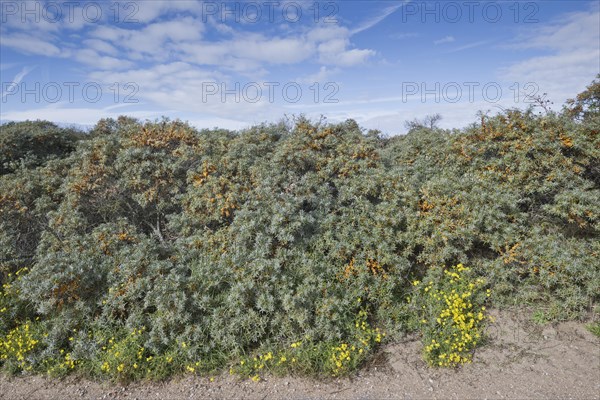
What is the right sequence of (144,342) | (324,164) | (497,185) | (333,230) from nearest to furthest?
(144,342)
(333,230)
(497,185)
(324,164)

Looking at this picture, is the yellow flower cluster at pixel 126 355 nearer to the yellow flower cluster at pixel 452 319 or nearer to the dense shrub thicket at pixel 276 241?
the dense shrub thicket at pixel 276 241

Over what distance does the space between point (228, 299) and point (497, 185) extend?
3898mm

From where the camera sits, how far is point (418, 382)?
324cm

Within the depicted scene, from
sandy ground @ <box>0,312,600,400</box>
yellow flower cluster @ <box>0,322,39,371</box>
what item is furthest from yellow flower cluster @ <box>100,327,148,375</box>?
yellow flower cluster @ <box>0,322,39,371</box>

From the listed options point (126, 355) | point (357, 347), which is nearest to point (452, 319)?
point (357, 347)

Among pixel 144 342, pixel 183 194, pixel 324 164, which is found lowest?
pixel 144 342

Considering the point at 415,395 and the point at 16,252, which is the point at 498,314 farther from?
the point at 16,252

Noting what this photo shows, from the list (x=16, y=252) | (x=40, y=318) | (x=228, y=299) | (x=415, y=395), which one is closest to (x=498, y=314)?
(x=415, y=395)

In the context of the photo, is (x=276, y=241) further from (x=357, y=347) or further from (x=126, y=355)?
(x=126, y=355)

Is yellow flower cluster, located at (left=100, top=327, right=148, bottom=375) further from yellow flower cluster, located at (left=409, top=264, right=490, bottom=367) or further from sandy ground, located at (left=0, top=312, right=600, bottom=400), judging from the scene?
yellow flower cluster, located at (left=409, top=264, right=490, bottom=367)

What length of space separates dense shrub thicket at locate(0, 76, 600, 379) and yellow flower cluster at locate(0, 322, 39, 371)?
2cm

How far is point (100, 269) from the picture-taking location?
4.13 m

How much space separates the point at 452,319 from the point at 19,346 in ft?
14.9

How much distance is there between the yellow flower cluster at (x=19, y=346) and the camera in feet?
11.8
